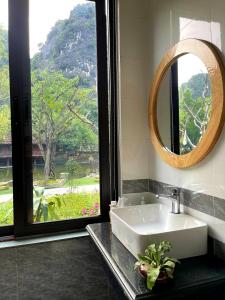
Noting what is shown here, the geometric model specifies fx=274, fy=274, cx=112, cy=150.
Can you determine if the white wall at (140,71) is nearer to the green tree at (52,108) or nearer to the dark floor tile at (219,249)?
the green tree at (52,108)

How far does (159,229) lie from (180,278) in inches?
20.0

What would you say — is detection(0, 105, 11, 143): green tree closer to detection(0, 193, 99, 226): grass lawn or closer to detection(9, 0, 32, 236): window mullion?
detection(9, 0, 32, 236): window mullion

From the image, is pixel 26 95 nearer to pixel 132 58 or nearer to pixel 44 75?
pixel 44 75

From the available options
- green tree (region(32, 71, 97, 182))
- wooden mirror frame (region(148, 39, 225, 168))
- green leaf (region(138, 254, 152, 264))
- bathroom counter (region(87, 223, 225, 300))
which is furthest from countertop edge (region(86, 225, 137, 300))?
green tree (region(32, 71, 97, 182))

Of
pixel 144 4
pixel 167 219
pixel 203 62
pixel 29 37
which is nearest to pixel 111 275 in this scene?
pixel 167 219

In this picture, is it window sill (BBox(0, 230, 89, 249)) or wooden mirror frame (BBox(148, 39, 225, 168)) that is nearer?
wooden mirror frame (BBox(148, 39, 225, 168))

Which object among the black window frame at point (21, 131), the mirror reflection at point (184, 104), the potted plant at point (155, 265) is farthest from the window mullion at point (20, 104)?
the potted plant at point (155, 265)

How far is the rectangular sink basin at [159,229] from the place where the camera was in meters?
1.21

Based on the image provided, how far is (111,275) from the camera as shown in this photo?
1191 millimetres

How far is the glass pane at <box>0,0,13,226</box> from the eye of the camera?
1.78m

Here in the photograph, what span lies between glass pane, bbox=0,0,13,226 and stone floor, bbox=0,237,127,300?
333mm

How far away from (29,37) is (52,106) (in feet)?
1.55

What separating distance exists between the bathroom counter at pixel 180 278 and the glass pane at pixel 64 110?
2.15 ft

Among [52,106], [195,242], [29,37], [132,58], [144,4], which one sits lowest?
[195,242]
